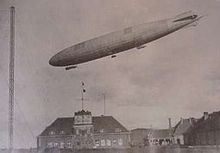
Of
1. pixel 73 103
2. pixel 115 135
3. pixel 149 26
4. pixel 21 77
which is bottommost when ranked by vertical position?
pixel 115 135

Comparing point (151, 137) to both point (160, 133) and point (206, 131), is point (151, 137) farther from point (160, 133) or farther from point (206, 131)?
point (206, 131)

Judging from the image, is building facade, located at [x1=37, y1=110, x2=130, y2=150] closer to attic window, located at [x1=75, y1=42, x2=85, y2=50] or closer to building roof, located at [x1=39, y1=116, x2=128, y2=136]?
building roof, located at [x1=39, y1=116, x2=128, y2=136]

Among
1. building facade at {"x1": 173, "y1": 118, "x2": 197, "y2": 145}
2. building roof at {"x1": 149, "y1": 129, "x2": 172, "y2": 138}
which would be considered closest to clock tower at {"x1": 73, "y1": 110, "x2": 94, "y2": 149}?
building roof at {"x1": 149, "y1": 129, "x2": 172, "y2": 138}

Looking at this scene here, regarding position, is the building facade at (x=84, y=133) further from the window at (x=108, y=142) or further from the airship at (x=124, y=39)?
the airship at (x=124, y=39)

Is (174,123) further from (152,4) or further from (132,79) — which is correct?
(152,4)

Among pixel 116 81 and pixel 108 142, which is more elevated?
pixel 116 81

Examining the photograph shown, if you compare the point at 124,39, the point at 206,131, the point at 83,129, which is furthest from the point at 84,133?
the point at 206,131

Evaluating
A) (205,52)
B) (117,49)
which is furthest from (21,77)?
(205,52)

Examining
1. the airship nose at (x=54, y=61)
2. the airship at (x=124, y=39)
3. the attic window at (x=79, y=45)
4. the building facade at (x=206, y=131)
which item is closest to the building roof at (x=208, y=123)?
the building facade at (x=206, y=131)
